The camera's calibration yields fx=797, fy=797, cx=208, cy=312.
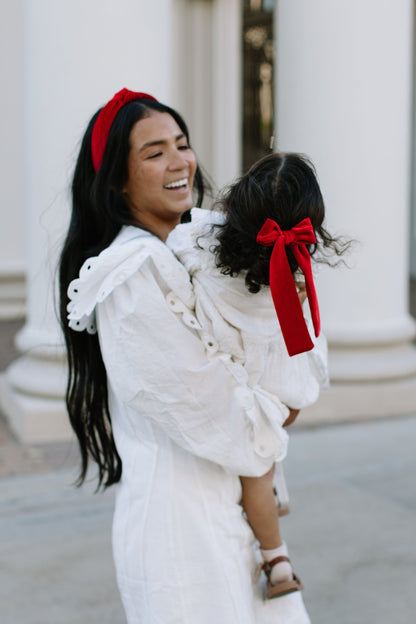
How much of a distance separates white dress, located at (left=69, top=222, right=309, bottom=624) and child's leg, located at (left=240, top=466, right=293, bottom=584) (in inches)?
1.3

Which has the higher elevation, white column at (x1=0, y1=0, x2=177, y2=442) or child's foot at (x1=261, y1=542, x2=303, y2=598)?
white column at (x1=0, y1=0, x2=177, y2=442)

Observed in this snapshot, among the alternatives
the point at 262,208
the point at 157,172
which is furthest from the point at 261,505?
the point at 157,172

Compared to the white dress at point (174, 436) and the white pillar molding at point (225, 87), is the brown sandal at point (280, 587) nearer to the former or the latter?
the white dress at point (174, 436)

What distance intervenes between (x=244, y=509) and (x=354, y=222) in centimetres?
346

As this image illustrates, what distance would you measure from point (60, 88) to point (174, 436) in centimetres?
334

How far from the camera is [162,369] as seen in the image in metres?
1.50

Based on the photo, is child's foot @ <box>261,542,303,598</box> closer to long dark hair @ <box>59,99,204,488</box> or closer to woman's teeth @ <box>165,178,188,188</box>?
long dark hair @ <box>59,99,204,488</box>

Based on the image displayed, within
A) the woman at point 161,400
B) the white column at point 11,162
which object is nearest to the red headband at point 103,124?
the woman at point 161,400

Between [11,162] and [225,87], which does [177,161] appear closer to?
[225,87]

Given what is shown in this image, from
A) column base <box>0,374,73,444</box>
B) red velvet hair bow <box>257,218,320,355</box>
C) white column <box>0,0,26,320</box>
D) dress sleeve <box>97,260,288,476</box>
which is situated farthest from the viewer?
white column <box>0,0,26,320</box>

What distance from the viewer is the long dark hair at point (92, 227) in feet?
5.57

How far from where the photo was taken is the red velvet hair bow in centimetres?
140

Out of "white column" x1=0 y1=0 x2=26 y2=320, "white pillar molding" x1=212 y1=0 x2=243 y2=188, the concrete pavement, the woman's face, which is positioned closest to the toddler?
the woman's face

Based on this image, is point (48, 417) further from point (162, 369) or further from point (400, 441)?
point (162, 369)
